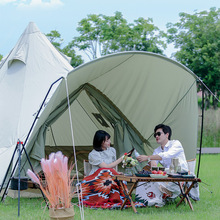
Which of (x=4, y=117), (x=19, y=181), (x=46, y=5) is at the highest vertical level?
(x=46, y=5)

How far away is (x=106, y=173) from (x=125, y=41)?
17794 mm

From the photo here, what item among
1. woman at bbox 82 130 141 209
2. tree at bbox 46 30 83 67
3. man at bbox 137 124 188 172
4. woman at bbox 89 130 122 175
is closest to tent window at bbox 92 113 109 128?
woman at bbox 89 130 122 175

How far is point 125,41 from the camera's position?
22.1 meters

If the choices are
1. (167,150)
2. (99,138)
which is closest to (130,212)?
(167,150)

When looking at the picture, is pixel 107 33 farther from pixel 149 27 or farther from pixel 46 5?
pixel 46 5

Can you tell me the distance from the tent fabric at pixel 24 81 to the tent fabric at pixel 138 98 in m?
0.33

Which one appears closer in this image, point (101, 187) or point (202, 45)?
point (101, 187)

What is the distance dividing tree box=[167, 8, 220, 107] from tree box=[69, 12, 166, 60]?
45.5 inches

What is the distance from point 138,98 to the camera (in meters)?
6.45

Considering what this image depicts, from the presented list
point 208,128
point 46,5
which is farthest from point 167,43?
point 46,5

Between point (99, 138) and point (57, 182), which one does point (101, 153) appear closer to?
point (99, 138)

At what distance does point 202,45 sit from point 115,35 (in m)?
4.49

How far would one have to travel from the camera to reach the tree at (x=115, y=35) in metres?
22.3

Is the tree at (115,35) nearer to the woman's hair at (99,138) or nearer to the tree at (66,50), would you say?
the tree at (66,50)
